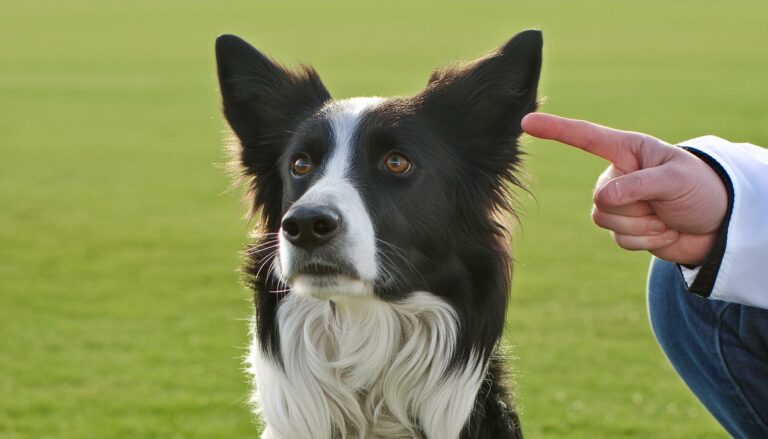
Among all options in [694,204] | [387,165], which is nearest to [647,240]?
[694,204]

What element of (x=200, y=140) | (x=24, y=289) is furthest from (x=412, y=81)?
(x=24, y=289)

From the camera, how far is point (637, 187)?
123 inches

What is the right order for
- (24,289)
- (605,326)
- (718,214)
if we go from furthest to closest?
(24,289), (605,326), (718,214)

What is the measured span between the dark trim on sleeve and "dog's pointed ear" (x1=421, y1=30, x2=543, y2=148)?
28.1 inches

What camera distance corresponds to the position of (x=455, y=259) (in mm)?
4051

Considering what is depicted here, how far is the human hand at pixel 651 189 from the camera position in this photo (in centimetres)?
319

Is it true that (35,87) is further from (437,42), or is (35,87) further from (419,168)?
(419,168)

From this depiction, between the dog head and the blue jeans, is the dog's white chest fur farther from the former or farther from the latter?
the blue jeans

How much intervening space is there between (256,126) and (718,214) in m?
1.95

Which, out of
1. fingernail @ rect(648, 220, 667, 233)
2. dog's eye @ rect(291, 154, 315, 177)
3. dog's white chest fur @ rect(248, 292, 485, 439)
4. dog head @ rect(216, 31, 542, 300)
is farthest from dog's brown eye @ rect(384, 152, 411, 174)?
fingernail @ rect(648, 220, 667, 233)

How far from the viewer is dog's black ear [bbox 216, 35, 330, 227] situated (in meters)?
4.29

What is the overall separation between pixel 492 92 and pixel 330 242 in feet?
3.14

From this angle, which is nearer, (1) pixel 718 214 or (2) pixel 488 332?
(1) pixel 718 214

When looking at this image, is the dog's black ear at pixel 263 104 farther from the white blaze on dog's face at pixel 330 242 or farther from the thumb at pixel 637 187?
the thumb at pixel 637 187
